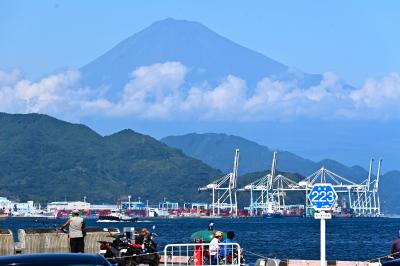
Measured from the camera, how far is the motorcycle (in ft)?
78.2

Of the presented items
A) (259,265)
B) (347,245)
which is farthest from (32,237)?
(347,245)

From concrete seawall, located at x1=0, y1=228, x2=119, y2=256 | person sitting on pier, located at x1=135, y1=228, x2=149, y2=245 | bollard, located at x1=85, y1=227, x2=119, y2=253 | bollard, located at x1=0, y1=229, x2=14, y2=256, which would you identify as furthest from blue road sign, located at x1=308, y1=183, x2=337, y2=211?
bollard, located at x1=85, y1=227, x2=119, y2=253

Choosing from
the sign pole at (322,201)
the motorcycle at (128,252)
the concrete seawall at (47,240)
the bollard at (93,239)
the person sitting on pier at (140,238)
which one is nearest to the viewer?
the sign pole at (322,201)

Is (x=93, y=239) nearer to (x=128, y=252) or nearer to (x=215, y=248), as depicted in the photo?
(x=128, y=252)

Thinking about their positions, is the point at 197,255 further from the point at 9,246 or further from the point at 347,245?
the point at 347,245

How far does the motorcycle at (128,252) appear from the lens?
78.2ft

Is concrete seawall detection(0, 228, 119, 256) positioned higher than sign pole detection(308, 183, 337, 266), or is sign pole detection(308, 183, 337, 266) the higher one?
sign pole detection(308, 183, 337, 266)

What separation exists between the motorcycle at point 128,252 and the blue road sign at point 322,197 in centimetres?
647

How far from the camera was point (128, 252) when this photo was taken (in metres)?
24.2

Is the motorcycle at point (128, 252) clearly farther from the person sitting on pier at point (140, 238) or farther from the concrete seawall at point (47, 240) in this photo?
the concrete seawall at point (47, 240)

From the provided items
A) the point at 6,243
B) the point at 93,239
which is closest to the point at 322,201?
the point at 6,243

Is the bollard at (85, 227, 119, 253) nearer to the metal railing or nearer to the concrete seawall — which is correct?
the concrete seawall

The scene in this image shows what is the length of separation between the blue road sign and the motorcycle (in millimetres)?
6466

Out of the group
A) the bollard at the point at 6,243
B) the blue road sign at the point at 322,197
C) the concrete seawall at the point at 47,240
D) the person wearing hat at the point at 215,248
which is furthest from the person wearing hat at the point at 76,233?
the blue road sign at the point at 322,197
